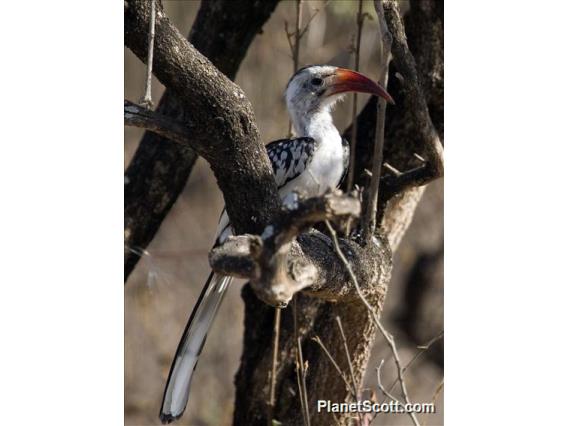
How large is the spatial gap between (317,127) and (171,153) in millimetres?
582

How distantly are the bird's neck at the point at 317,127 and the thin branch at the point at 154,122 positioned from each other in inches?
26.9

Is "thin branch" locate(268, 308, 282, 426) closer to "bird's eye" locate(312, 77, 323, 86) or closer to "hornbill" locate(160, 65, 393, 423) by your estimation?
"hornbill" locate(160, 65, 393, 423)

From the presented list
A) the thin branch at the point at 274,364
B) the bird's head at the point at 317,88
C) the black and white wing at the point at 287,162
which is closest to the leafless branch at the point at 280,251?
the black and white wing at the point at 287,162

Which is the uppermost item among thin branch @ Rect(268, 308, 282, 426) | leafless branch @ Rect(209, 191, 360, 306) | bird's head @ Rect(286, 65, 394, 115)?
bird's head @ Rect(286, 65, 394, 115)

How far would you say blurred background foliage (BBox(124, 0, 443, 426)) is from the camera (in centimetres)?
327

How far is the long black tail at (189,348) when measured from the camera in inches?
107

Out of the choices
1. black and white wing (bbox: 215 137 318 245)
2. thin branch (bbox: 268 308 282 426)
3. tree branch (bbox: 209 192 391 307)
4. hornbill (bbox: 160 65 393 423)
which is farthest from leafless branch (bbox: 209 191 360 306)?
thin branch (bbox: 268 308 282 426)

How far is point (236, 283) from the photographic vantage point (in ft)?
15.9

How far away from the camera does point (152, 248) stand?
434 cm

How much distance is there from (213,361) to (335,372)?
Result: 1.85m

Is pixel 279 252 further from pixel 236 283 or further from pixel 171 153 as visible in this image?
pixel 236 283

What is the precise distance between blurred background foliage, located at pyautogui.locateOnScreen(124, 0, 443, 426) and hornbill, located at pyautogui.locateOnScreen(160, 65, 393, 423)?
177 mm

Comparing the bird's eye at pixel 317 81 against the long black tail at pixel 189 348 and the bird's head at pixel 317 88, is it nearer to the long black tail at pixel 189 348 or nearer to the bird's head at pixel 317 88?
the bird's head at pixel 317 88

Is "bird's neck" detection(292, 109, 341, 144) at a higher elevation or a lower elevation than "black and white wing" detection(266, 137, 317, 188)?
higher
